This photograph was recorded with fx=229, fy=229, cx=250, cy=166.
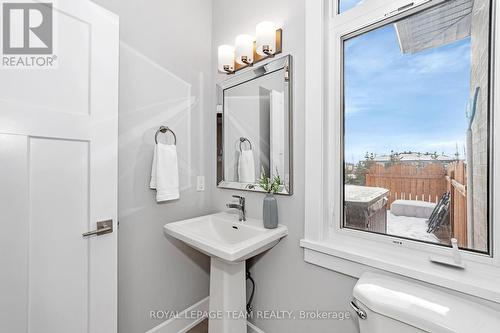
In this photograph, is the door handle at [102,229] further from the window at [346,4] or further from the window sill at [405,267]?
the window at [346,4]

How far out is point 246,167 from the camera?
1.65 meters

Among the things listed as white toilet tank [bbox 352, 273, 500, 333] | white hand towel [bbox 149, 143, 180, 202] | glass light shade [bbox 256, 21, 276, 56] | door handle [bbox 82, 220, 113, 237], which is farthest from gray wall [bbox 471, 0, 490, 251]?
door handle [bbox 82, 220, 113, 237]

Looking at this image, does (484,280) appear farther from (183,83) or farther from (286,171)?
(183,83)

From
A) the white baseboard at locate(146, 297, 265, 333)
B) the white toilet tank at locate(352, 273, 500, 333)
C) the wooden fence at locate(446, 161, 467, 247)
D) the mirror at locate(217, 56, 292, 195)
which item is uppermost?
the mirror at locate(217, 56, 292, 195)

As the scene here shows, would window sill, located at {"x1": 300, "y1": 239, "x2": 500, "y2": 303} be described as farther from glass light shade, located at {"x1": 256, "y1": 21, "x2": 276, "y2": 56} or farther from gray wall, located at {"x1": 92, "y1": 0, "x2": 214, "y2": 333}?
glass light shade, located at {"x1": 256, "y1": 21, "x2": 276, "y2": 56}

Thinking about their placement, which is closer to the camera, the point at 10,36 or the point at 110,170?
the point at 10,36

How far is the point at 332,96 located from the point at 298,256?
0.93 metres

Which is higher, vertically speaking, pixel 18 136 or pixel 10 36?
pixel 10 36

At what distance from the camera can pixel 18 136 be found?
3.00 feet

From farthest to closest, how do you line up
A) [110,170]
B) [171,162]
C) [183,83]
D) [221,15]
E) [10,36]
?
[221,15]
[183,83]
[171,162]
[110,170]
[10,36]

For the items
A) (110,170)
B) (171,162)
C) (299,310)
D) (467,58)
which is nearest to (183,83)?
(171,162)

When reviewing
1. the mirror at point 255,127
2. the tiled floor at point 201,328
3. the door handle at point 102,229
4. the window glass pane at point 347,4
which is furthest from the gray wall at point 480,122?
the tiled floor at point 201,328

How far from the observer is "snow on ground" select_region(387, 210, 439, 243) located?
1.01 metres

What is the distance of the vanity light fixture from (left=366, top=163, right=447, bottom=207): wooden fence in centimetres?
93
